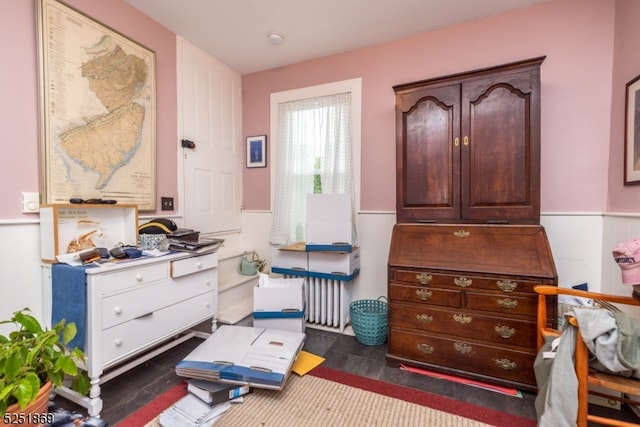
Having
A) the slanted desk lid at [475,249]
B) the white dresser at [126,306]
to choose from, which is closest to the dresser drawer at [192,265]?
the white dresser at [126,306]

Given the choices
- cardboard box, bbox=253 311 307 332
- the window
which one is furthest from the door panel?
cardboard box, bbox=253 311 307 332

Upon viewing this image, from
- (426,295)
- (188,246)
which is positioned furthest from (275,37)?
(426,295)

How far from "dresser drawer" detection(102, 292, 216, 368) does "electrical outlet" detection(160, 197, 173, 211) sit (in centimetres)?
84

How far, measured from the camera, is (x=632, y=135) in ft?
5.72

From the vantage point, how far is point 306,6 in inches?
85.0

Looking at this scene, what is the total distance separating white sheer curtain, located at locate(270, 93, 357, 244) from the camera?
280 centimetres

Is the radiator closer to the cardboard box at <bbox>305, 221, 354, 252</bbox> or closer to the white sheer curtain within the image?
the cardboard box at <bbox>305, 221, 354, 252</bbox>

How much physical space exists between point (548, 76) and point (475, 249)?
1.46 m

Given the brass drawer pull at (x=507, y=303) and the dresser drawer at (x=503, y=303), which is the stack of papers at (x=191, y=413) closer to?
the dresser drawer at (x=503, y=303)

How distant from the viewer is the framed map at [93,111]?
1.71 m

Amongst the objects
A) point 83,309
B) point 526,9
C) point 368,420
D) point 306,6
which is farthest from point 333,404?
point 526,9

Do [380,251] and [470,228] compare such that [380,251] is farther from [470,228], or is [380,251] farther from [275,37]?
[275,37]

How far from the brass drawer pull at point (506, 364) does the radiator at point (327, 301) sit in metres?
1.22

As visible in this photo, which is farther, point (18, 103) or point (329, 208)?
point (329, 208)
